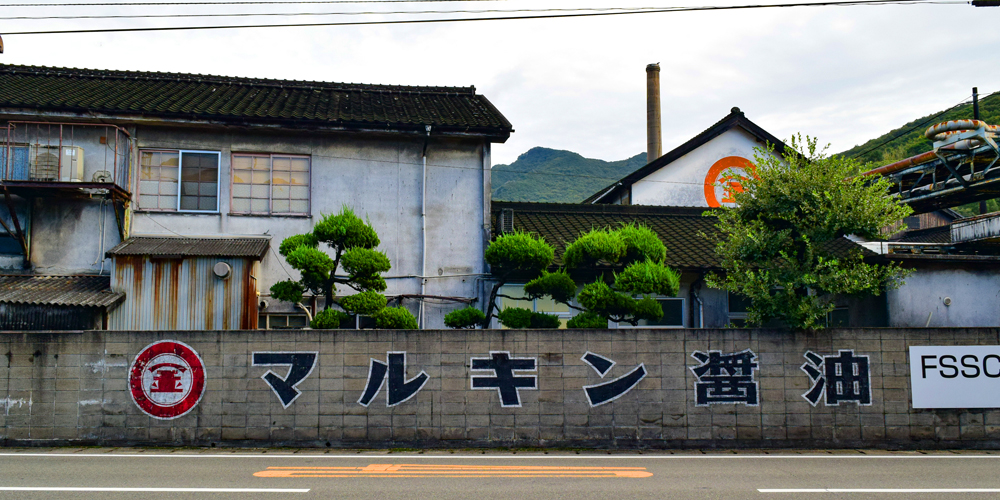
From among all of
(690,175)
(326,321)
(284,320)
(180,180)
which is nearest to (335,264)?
(326,321)

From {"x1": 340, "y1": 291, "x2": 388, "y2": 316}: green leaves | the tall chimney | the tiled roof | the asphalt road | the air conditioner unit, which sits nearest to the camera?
the asphalt road

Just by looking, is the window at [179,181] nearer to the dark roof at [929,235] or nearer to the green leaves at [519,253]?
the green leaves at [519,253]

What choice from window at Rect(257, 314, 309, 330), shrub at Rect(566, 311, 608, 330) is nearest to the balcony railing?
window at Rect(257, 314, 309, 330)

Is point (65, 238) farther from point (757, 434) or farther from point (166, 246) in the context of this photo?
point (757, 434)

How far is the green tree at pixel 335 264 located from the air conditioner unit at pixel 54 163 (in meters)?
5.80

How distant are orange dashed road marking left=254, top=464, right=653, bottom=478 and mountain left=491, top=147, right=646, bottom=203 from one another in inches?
2839

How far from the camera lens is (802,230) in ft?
39.5

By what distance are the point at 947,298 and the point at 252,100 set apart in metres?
17.6

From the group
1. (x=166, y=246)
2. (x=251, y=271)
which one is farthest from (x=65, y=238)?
(x=251, y=271)

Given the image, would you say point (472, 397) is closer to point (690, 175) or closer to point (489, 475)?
point (489, 475)

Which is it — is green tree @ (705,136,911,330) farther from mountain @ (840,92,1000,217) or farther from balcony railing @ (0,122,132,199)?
mountain @ (840,92,1000,217)

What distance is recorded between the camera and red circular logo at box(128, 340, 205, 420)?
1147 cm

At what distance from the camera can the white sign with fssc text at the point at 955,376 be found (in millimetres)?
11805

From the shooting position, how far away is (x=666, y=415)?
461 inches
